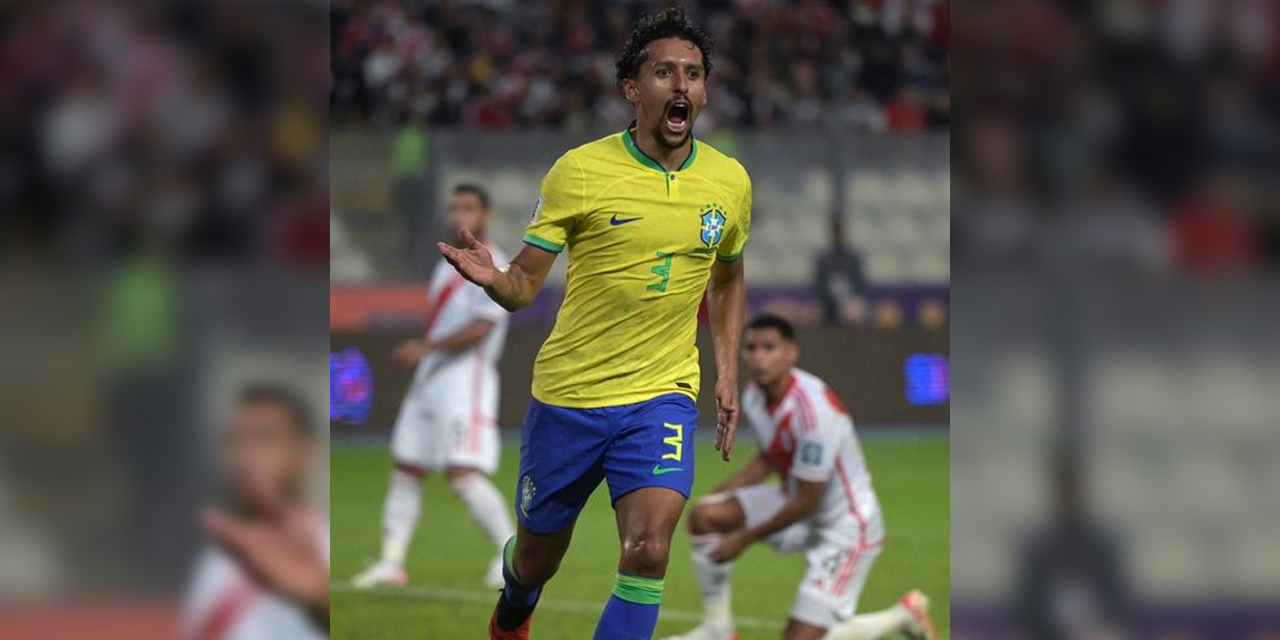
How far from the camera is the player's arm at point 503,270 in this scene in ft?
16.1

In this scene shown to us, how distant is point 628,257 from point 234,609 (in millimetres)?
4090

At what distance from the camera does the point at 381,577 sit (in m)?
9.83

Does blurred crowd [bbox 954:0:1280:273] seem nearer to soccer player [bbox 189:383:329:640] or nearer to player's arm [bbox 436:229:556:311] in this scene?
soccer player [bbox 189:383:329:640]

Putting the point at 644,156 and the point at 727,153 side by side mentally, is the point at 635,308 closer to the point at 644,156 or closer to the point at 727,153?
the point at 644,156

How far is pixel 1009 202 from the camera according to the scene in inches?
68.1

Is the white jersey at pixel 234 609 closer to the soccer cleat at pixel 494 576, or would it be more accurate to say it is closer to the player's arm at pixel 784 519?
the player's arm at pixel 784 519

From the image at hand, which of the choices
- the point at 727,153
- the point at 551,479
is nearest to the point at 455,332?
the point at 551,479

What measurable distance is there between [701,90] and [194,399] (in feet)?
13.6

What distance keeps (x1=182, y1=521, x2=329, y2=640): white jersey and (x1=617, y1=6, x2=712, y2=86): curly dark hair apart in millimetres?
4094

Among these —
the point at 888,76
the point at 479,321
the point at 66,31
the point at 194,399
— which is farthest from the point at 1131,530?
the point at 888,76

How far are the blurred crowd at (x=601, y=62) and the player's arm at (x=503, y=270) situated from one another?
51.1ft

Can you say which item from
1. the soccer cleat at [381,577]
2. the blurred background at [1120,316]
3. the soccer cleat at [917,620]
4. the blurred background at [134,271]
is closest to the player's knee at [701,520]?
the soccer cleat at [917,620]

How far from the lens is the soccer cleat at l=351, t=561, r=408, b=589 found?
9.78m

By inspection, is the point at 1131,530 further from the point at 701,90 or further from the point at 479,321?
the point at 479,321
